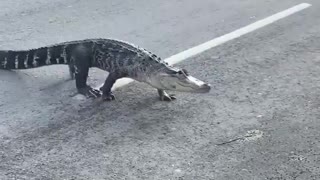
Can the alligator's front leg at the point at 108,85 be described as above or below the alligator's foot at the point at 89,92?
above

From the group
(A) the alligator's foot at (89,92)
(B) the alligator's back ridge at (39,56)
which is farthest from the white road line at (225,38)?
(B) the alligator's back ridge at (39,56)

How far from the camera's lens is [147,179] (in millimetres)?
4102

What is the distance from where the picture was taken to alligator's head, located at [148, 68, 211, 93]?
4.97 metres

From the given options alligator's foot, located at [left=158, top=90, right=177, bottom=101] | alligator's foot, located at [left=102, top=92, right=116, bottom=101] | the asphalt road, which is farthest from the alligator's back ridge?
alligator's foot, located at [left=158, top=90, right=177, bottom=101]

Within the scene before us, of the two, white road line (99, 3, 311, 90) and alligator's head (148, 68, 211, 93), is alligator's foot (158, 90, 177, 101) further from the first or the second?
white road line (99, 3, 311, 90)

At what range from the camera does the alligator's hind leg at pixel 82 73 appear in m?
5.35

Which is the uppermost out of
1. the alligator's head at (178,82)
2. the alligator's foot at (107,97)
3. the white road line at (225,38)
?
the alligator's head at (178,82)

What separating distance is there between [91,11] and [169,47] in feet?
5.23

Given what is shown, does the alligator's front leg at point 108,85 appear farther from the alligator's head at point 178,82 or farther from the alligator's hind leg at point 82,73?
the alligator's head at point 178,82

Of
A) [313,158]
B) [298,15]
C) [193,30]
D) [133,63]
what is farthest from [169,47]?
[313,158]

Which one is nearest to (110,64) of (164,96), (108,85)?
(108,85)

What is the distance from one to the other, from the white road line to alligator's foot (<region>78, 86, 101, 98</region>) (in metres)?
0.21

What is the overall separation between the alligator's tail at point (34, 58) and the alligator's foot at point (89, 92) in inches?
14.9

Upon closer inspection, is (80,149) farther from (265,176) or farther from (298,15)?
(298,15)
